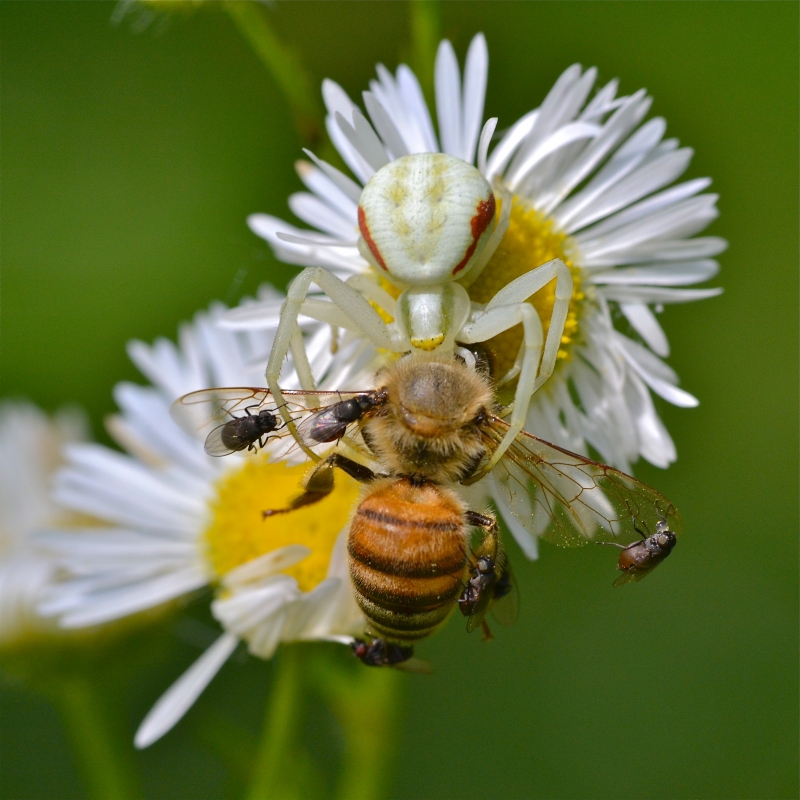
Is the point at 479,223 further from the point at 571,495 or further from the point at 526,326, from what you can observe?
the point at 571,495

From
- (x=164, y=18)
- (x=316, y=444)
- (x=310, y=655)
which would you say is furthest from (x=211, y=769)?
(x=164, y=18)

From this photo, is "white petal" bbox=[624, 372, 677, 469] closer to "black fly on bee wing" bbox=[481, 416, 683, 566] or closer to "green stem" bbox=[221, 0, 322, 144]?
"black fly on bee wing" bbox=[481, 416, 683, 566]

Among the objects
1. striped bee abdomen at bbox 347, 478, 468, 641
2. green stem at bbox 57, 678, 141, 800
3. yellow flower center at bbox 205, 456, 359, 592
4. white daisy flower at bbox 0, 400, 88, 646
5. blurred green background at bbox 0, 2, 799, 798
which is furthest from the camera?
blurred green background at bbox 0, 2, 799, 798

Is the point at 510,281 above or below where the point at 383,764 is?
above

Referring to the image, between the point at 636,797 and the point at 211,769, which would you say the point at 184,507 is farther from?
the point at 636,797

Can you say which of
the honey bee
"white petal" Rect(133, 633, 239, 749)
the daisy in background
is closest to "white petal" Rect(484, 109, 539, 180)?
the daisy in background

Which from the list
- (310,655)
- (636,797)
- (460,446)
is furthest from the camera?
(636,797)
